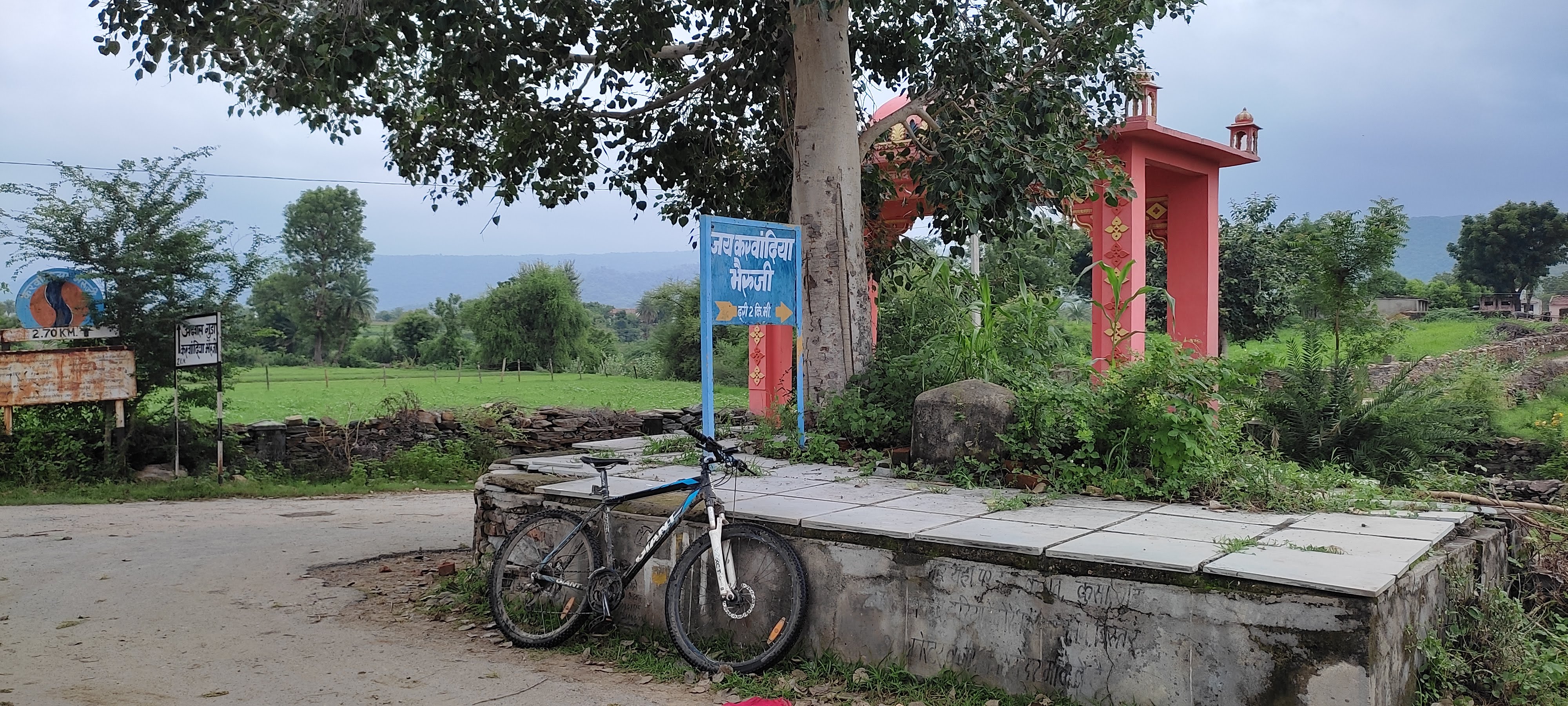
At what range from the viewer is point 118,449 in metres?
11.0

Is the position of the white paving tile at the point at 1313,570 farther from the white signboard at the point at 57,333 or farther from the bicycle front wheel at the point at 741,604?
the white signboard at the point at 57,333

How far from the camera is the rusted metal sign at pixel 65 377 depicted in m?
10.3

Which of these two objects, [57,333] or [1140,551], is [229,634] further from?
[57,333]

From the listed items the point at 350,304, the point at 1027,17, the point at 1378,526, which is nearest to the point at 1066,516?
the point at 1378,526

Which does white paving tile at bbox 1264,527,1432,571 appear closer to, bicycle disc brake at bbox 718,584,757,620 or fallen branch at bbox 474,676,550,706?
bicycle disc brake at bbox 718,584,757,620

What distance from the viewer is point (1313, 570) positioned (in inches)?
135

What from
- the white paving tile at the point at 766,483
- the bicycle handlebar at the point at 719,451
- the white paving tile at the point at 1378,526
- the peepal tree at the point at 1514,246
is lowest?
the white paving tile at the point at 1378,526

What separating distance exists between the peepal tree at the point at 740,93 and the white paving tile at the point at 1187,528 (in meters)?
3.08

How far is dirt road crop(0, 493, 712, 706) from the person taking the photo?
13.8 feet

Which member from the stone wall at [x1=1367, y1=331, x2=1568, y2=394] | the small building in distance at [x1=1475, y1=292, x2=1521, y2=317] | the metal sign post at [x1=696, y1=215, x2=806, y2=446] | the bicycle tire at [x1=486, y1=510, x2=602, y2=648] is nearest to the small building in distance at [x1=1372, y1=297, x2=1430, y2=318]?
the small building in distance at [x1=1475, y1=292, x2=1521, y2=317]

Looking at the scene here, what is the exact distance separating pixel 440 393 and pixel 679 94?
848 inches

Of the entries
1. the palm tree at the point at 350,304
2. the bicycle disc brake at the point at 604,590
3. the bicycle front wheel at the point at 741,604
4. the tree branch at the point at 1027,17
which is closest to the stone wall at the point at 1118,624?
the bicycle front wheel at the point at 741,604

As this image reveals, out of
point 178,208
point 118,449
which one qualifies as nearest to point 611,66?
point 178,208

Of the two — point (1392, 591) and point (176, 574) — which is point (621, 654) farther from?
point (176, 574)
